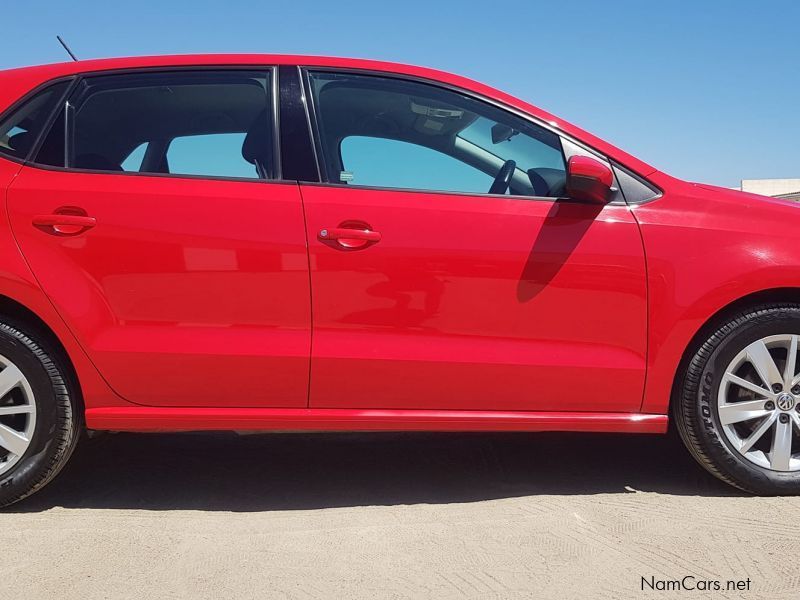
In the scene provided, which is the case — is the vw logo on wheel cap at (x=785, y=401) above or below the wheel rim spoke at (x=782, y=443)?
above

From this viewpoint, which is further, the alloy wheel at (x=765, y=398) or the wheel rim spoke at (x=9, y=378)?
the alloy wheel at (x=765, y=398)

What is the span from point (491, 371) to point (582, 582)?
84cm

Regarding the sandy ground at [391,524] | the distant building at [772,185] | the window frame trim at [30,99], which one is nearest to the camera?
the sandy ground at [391,524]

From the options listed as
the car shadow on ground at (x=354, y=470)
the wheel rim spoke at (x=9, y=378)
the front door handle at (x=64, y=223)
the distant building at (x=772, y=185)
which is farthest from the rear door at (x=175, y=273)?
the distant building at (x=772, y=185)

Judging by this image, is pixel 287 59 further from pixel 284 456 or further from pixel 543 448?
pixel 543 448

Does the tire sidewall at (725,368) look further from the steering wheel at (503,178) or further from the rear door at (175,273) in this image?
the rear door at (175,273)

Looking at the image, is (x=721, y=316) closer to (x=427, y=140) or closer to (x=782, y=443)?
(x=782, y=443)

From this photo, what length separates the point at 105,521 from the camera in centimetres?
287

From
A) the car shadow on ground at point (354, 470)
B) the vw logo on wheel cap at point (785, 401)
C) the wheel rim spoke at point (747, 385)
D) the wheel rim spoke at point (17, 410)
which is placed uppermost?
the wheel rim spoke at point (747, 385)

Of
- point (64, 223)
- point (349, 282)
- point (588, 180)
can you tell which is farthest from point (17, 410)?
point (588, 180)

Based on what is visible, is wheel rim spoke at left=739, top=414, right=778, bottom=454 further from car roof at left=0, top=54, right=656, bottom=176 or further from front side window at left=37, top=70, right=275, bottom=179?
front side window at left=37, top=70, right=275, bottom=179

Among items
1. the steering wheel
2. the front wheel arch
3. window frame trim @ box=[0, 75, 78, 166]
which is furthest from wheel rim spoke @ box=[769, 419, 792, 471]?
window frame trim @ box=[0, 75, 78, 166]

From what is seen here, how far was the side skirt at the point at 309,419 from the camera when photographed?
9.53ft

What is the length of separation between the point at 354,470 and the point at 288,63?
69.9 inches
